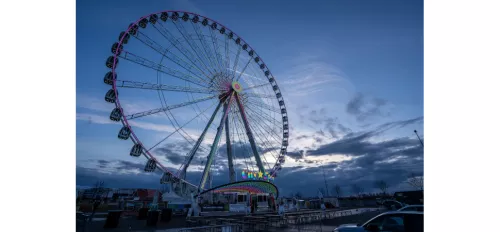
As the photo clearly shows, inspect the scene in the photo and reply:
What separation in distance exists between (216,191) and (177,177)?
355 cm

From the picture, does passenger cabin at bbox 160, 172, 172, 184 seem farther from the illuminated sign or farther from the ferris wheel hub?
the ferris wheel hub

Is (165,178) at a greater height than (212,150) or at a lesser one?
Result: lesser

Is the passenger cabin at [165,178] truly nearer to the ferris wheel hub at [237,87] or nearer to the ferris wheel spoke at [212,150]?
the ferris wheel spoke at [212,150]

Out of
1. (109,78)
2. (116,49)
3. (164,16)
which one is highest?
(164,16)

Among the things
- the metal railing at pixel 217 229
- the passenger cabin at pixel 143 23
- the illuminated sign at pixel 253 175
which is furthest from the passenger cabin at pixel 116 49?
the illuminated sign at pixel 253 175

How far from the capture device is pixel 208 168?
730 inches

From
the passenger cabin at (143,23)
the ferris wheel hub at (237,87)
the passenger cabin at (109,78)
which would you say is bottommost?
the passenger cabin at (109,78)

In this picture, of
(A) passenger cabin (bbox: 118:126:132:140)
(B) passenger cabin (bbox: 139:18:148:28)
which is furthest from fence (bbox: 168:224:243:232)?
(B) passenger cabin (bbox: 139:18:148:28)

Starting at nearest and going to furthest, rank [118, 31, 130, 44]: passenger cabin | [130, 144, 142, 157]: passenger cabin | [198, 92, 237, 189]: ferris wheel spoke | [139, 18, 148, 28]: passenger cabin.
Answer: [130, 144, 142, 157]: passenger cabin, [118, 31, 130, 44]: passenger cabin, [139, 18, 148, 28]: passenger cabin, [198, 92, 237, 189]: ferris wheel spoke

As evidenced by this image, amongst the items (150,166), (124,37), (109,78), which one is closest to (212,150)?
(150,166)

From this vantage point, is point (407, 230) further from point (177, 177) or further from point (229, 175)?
point (229, 175)

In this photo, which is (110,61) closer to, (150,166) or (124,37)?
(124,37)

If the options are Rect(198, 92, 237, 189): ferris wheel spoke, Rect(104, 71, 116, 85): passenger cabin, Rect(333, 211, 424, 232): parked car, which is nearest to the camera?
Rect(333, 211, 424, 232): parked car
